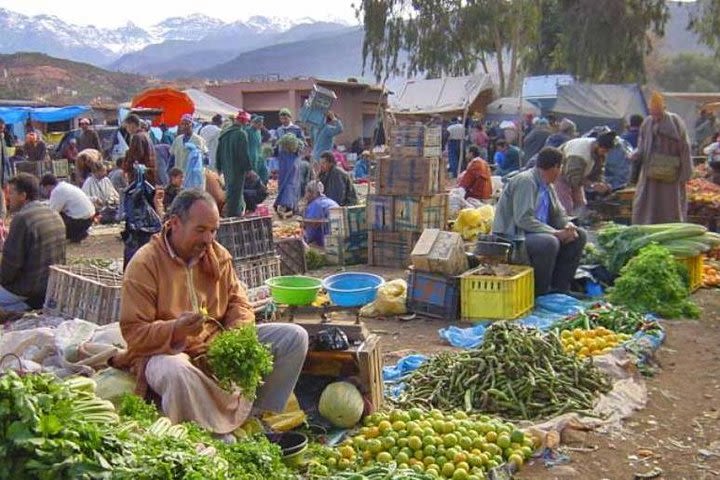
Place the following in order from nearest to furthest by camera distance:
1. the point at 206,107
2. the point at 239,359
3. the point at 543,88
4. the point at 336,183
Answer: the point at 239,359, the point at 336,183, the point at 206,107, the point at 543,88

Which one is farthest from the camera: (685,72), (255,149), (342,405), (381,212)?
(685,72)

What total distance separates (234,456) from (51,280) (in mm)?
4205

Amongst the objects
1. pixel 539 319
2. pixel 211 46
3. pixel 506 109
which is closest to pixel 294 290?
pixel 539 319

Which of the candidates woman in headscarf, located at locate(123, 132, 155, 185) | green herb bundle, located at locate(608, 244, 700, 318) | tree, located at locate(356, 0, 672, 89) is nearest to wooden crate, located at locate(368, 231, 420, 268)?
green herb bundle, located at locate(608, 244, 700, 318)

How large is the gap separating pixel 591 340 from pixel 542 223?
6.23 feet

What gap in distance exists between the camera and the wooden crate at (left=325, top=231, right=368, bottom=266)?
10.4 metres

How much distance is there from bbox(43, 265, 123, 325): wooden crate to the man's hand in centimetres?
273

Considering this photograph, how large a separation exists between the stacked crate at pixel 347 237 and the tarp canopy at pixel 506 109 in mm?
19310

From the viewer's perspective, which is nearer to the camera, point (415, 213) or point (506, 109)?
point (415, 213)

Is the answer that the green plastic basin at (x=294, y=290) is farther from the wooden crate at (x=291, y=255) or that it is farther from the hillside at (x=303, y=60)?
the hillside at (x=303, y=60)

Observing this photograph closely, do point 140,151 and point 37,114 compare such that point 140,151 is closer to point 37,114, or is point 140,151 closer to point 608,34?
point 37,114

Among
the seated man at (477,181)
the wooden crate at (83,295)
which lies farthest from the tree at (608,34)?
the wooden crate at (83,295)

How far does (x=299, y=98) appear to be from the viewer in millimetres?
29859

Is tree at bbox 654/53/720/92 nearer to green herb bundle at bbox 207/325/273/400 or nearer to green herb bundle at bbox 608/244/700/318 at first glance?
green herb bundle at bbox 608/244/700/318
